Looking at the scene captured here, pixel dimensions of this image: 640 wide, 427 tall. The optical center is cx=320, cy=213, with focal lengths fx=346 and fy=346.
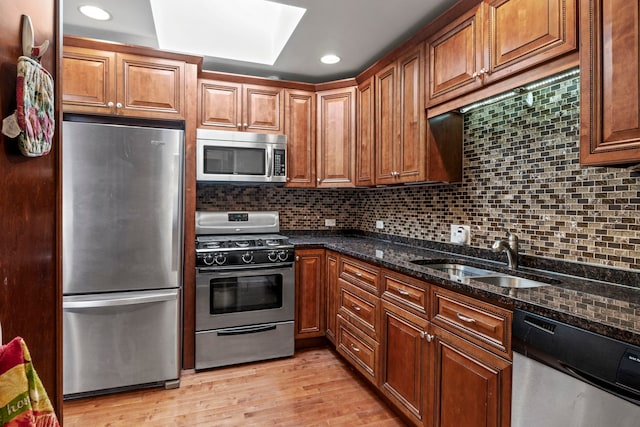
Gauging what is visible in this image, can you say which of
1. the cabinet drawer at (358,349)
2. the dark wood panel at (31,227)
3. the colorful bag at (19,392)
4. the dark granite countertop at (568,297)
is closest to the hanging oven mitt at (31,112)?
the dark wood panel at (31,227)

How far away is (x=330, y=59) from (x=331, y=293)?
6.36 feet

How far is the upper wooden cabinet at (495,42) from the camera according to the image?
4.58ft

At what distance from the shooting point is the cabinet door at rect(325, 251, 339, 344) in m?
2.77

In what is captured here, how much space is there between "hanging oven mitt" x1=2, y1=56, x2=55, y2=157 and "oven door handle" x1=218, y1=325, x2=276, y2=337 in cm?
205

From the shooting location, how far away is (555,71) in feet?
4.66

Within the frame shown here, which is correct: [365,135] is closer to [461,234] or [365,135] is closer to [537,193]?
[461,234]

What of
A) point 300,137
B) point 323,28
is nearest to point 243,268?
Answer: point 300,137

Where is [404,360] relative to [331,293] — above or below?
below

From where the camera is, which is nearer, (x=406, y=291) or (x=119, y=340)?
(x=406, y=291)

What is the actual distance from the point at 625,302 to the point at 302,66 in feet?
8.92

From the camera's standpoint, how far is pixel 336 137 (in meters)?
3.13

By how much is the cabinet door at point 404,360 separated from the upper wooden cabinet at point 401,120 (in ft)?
3.00

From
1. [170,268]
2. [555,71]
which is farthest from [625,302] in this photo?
[170,268]

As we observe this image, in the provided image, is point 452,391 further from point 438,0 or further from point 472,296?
point 438,0
